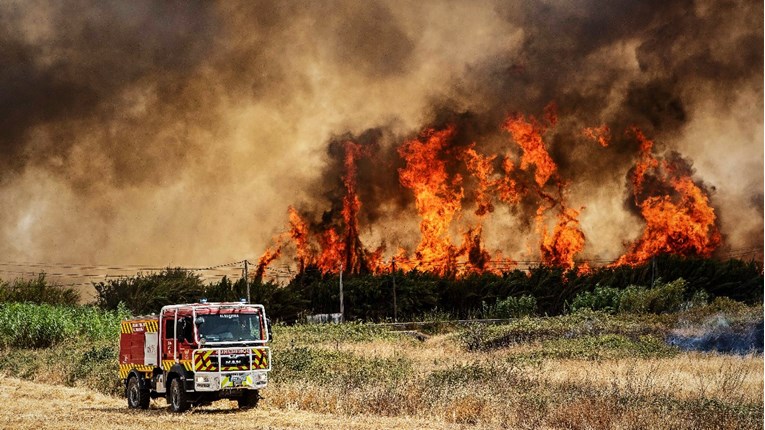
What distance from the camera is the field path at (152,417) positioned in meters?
21.2

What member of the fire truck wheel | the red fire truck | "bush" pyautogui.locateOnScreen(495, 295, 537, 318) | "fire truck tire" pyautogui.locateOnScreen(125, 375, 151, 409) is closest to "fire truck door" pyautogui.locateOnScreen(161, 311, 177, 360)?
the red fire truck

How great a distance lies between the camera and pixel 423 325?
65.9m

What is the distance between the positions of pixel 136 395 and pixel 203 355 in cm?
372

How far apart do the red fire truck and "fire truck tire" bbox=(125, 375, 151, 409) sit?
29 millimetres

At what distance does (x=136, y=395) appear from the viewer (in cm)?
2742

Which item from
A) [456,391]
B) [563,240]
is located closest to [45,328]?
[456,391]

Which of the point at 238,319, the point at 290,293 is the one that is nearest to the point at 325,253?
the point at 290,293

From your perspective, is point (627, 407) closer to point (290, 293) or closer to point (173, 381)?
point (173, 381)

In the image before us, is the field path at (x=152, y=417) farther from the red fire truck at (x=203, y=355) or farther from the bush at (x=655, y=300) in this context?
the bush at (x=655, y=300)

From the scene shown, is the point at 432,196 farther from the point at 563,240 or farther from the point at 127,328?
the point at 127,328

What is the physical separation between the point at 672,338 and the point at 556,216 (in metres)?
47.2

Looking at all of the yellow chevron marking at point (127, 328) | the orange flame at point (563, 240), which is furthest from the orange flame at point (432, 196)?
the yellow chevron marking at point (127, 328)

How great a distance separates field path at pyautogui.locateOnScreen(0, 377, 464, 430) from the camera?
21250 millimetres

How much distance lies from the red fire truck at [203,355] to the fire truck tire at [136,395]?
3 cm
